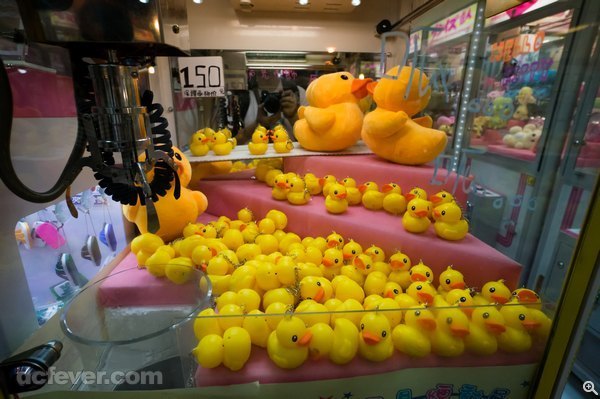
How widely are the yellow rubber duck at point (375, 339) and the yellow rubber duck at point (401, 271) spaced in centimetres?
34

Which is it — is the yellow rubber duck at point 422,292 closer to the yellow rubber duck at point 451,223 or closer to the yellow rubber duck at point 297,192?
the yellow rubber duck at point 451,223

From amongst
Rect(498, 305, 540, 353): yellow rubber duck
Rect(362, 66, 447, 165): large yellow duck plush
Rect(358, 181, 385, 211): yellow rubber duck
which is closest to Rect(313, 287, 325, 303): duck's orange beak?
Rect(498, 305, 540, 353): yellow rubber duck

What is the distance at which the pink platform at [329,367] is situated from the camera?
59 cm

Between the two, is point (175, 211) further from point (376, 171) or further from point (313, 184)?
point (376, 171)

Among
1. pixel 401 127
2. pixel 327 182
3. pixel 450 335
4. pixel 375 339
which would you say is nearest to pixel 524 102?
pixel 401 127

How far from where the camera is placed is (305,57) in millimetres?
1754

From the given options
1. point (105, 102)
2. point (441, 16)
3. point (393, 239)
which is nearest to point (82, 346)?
point (105, 102)

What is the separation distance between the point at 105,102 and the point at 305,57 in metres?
1.52

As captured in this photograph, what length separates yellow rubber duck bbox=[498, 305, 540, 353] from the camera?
625 mm

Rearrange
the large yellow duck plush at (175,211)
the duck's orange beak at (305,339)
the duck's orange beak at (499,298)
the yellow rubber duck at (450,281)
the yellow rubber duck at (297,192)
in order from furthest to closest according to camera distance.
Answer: the yellow rubber duck at (297,192), the large yellow duck plush at (175,211), the yellow rubber duck at (450,281), the duck's orange beak at (499,298), the duck's orange beak at (305,339)

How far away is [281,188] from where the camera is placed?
4.53ft

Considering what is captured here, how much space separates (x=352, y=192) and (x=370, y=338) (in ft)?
2.54

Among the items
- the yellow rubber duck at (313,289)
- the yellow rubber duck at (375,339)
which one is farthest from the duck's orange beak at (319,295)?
the yellow rubber duck at (375,339)

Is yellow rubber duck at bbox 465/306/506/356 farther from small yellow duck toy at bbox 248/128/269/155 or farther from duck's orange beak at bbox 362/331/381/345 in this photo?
small yellow duck toy at bbox 248/128/269/155
